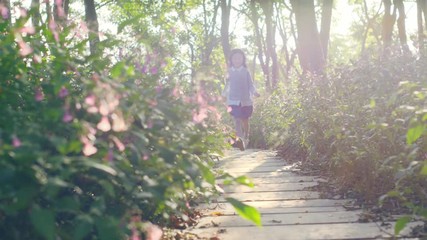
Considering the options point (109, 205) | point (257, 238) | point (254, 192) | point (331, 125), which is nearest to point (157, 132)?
point (109, 205)

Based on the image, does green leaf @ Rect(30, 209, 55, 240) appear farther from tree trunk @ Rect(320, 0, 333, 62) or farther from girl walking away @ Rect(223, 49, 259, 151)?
tree trunk @ Rect(320, 0, 333, 62)

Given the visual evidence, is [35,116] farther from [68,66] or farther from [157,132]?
Result: [157,132]

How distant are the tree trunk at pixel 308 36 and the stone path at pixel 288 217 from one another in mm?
5341

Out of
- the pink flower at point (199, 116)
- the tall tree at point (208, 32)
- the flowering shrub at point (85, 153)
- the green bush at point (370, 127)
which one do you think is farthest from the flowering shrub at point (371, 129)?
the tall tree at point (208, 32)

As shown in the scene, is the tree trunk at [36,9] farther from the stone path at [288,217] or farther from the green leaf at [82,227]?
the stone path at [288,217]

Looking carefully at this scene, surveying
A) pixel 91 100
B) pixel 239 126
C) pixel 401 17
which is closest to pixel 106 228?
pixel 91 100

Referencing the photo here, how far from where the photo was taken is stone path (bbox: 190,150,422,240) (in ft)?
11.6

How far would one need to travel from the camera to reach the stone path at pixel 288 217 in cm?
353

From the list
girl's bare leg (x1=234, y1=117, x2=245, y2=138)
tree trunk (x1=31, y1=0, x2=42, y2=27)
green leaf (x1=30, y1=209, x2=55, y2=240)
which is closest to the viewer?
green leaf (x1=30, y1=209, x2=55, y2=240)

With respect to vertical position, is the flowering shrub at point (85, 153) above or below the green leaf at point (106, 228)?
above

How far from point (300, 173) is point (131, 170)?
459cm

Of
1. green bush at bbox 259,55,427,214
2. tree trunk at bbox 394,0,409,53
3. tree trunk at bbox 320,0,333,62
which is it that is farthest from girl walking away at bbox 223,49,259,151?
tree trunk at bbox 394,0,409,53

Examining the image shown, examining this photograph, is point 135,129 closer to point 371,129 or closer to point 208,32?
point 371,129

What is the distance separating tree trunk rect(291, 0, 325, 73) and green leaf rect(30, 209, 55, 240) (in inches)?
380
